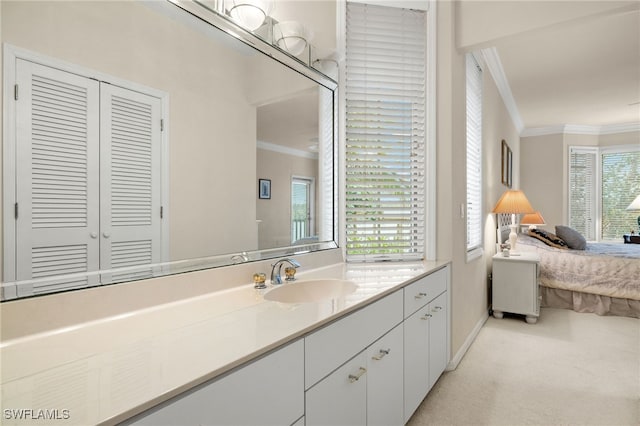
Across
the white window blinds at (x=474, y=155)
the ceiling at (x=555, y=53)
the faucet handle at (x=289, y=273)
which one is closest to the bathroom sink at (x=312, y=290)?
the faucet handle at (x=289, y=273)

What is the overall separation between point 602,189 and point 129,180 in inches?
305

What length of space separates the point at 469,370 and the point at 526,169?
17.8 feet

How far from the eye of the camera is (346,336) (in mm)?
1196

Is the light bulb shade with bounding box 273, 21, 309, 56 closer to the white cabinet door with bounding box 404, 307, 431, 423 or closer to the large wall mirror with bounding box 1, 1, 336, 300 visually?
the large wall mirror with bounding box 1, 1, 336, 300

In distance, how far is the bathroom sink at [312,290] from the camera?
61.7 inches

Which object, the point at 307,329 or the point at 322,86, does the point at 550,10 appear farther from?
the point at 307,329

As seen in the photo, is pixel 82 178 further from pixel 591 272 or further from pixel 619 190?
pixel 619 190

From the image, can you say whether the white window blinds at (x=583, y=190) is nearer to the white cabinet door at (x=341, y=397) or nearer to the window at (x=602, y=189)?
the window at (x=602, y=189)

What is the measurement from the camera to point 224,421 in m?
0.76

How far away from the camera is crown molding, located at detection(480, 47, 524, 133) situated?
350 centimetres

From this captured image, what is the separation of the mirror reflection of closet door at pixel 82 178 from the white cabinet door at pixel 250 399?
550 millimetres

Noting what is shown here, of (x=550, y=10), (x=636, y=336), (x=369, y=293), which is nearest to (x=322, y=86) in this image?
(x=369, y=293)

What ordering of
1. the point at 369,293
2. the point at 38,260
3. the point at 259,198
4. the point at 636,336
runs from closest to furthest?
1. the point at 38,260
2. the point at 369,293
3. the point at 259,198
4. the point at 636,336

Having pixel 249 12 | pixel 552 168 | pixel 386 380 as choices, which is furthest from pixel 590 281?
pixel 249 12
